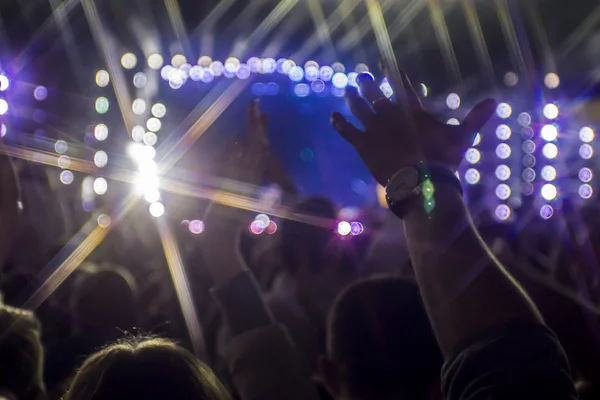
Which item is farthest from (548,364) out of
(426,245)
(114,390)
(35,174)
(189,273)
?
(35,174)

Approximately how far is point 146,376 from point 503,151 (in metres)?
7.51

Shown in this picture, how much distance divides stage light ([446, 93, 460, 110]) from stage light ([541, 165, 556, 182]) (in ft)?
5.63

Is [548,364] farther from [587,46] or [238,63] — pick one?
[587,46]

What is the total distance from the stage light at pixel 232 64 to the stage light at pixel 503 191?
4049 millimetres

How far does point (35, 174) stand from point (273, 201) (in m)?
2.27

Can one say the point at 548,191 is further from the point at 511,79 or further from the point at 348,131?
the point at 348,131

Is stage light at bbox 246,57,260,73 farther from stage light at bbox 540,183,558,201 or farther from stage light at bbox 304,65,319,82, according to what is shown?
stage light at bbox 540,183,558,201

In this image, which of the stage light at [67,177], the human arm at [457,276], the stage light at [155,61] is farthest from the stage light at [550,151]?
the human arm at [457,276]

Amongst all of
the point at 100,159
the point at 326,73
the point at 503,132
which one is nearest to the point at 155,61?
the point at 100,159

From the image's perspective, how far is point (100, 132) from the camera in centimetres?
559

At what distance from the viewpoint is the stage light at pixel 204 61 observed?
6102 mm

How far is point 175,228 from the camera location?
6.65 ft

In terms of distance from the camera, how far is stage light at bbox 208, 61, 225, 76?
6.00 meters

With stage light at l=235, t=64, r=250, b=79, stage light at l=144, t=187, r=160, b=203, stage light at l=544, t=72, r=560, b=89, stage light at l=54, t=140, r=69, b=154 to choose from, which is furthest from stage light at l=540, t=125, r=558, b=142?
stage light at l=54, t=140, r=69, b=154
